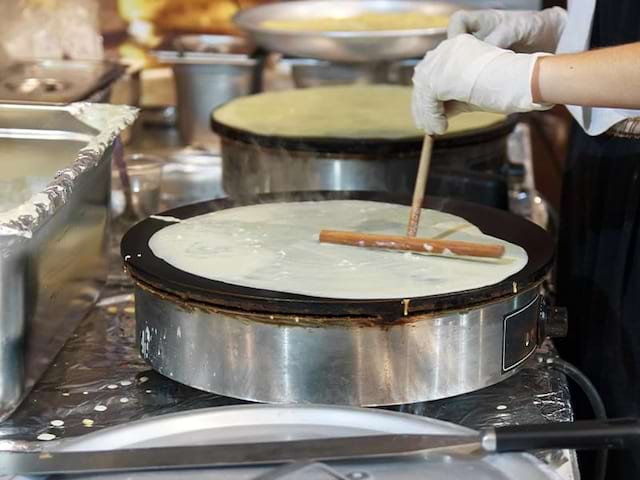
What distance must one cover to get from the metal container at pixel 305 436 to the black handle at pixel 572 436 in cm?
3

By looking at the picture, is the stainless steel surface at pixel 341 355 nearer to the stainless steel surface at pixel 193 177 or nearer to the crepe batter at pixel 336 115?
the crepe batter at pixel 336 115

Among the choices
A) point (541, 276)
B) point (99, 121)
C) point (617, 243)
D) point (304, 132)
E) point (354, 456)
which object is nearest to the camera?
point (354, 456)

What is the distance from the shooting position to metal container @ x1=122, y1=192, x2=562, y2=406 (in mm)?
1236

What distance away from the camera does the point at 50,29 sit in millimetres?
2766

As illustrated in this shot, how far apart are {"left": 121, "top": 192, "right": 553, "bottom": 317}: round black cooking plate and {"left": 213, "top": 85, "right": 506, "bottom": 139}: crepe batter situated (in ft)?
1.72

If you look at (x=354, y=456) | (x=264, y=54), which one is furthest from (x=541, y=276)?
(x=264, y=54)

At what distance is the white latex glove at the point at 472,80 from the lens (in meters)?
1.39

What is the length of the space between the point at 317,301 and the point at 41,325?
379mm

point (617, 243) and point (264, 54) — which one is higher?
point (264, 54)

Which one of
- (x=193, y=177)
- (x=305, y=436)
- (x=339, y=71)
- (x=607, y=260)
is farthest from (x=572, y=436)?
(x=339, y=71)

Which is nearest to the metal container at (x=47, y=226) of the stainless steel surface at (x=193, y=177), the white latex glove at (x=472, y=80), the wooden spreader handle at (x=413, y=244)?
the wooden spreader handle at (x=413, y=244)

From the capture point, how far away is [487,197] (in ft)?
6.18

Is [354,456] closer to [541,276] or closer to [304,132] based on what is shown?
[541,276]

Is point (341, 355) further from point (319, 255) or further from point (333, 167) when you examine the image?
point (333, 167)
